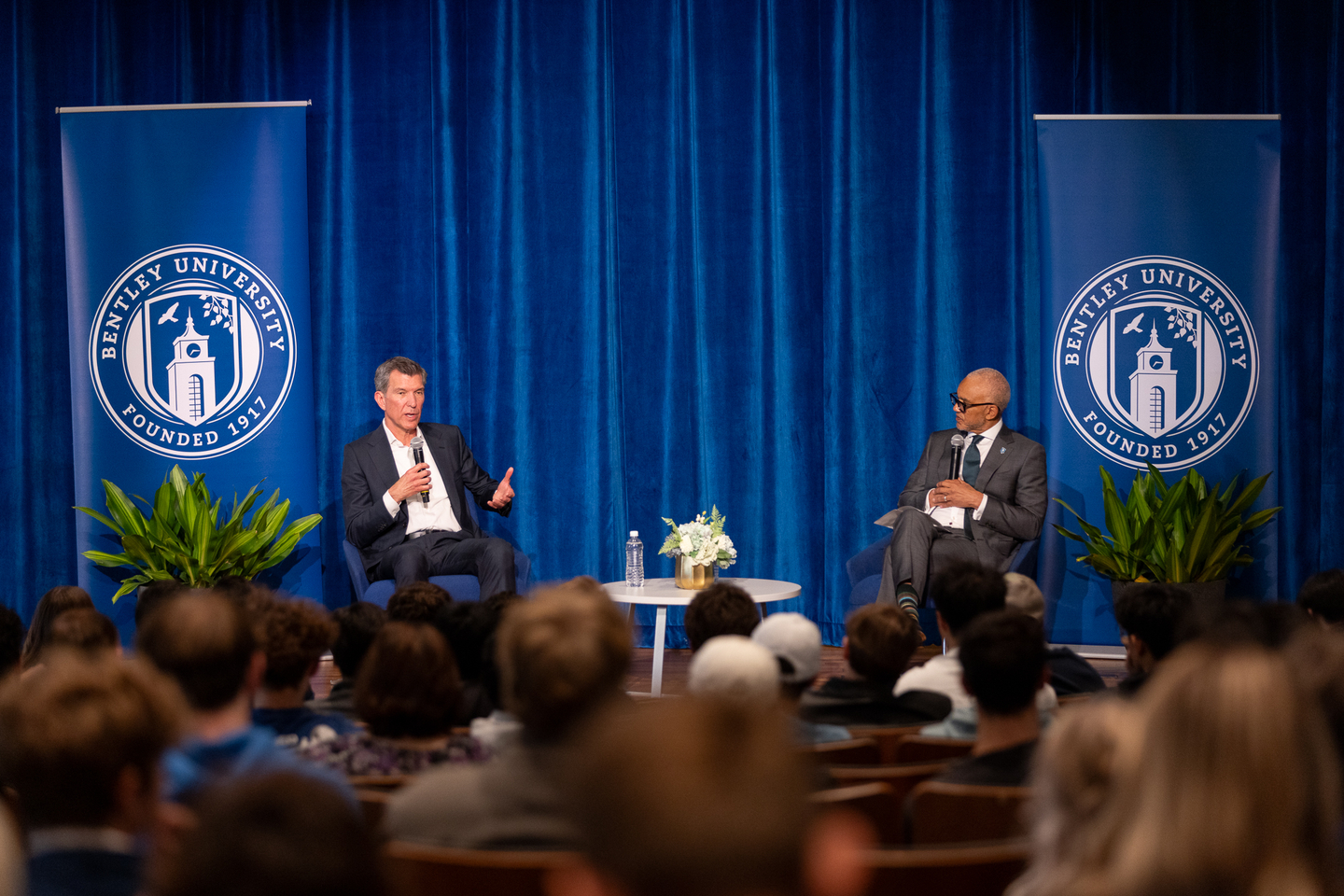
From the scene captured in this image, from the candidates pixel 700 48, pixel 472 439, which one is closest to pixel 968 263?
pixel 700 48

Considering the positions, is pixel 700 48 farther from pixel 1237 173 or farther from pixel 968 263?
pixel 1237 173

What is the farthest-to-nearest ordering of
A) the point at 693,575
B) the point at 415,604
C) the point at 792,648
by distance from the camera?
the point at 693,575 → the point at 415,604 → the point at 792,648

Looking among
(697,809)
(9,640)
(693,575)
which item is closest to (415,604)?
(9,640)

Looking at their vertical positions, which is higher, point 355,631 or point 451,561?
point 355,631

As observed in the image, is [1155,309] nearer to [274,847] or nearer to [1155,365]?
[1155,365]

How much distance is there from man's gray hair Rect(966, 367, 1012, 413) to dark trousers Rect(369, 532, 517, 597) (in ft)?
7.61

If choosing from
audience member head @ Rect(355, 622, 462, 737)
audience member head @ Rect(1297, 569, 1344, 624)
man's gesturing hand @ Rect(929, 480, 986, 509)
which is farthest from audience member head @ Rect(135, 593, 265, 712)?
man's gesturing hand @ Rect(929, 480, 986, 509)

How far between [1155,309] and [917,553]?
1.77 m

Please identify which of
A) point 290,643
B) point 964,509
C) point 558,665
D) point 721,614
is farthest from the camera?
point 964,509

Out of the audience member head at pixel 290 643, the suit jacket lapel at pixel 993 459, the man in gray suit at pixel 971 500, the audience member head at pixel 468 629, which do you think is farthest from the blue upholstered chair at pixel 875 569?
the audience member head at pixel 290 643

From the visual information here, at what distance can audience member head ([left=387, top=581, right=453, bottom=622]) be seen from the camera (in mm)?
3145

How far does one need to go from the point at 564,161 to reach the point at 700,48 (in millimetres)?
930

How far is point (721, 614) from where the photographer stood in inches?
118

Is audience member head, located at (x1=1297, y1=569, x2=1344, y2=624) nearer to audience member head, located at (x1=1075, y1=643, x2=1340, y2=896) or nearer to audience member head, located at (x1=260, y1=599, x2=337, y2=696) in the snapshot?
audience member head, located at (x1=1075, y1=643, x2=1340, y2=896)
